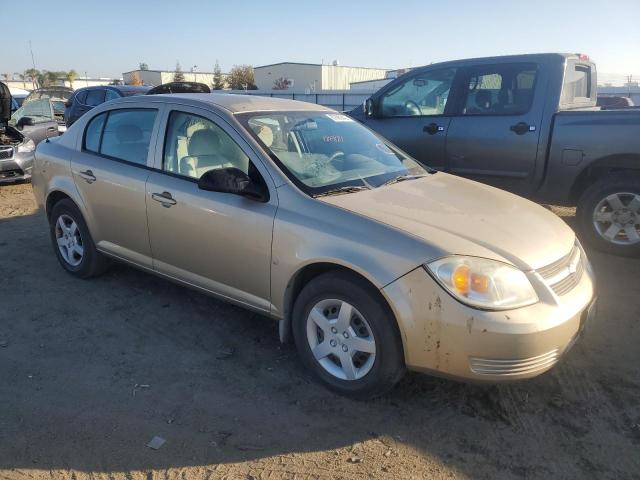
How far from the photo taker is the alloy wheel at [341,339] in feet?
9.63

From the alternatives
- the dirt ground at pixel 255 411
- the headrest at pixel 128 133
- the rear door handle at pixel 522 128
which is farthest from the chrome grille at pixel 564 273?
the headrest at pixel 128 133

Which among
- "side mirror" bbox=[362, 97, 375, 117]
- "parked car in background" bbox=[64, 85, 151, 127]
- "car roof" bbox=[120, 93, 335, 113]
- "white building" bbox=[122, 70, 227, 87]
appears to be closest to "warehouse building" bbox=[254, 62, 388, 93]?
"white building" bbox=[122, 70, 227, 87]

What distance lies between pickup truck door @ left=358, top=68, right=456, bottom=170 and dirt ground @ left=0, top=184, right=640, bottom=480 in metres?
2.76

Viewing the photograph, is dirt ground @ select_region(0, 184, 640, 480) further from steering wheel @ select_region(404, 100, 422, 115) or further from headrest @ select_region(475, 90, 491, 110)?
steering wheel @ select_region(404, 100, 422, 115)

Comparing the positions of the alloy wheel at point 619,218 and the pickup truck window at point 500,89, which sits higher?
the pickup truck window at point 500,89

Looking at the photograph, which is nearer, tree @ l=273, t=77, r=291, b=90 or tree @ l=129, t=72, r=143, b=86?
tree @ l=273, t=77, r=291, b=90

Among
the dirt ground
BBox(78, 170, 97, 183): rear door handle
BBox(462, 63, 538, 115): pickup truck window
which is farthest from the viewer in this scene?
BBox(462, 63, 538, 115): pickup truck window

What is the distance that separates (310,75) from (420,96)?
44581mm

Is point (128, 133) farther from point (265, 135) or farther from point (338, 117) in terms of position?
point (338, 117)

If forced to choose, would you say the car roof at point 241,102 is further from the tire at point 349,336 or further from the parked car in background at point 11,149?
the parked car in background at point 11,149

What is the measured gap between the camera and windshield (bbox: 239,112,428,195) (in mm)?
3443

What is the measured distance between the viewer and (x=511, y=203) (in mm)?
3643

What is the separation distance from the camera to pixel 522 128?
18.0ft

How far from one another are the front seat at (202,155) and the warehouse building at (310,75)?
44.1 m
